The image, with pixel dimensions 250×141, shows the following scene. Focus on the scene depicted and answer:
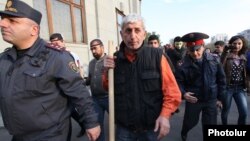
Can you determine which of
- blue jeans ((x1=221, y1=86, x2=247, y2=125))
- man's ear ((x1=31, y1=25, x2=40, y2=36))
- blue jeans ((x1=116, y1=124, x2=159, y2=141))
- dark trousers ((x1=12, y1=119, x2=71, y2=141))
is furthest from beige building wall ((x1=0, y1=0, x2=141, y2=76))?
dark trousers ((x1=12, y1=119, x2=71, y2=141))

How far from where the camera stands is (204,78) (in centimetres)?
402

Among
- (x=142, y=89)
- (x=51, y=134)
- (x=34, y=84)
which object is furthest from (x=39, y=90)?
(x=142, y=89)

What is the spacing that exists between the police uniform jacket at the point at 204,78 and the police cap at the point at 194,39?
182 mm

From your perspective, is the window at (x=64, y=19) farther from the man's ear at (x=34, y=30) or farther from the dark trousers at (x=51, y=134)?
the dark trousers at (x=51, y=134)

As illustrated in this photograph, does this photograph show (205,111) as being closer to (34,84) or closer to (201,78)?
A: (201,78)

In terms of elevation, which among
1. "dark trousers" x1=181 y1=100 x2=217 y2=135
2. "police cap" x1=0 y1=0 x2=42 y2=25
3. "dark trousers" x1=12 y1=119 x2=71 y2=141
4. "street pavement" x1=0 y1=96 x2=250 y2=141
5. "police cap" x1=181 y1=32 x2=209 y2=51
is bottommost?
"street pavement" x1=0 y1=96 x2=250 y2=141

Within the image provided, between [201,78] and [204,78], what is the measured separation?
0.19 ft

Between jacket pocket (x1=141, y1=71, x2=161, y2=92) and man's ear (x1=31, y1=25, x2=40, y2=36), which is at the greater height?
man's ear (x1=31, y1=25, x2=40, y2=36)

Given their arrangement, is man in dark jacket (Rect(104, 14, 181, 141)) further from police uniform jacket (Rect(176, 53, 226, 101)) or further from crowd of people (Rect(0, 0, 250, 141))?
police uniform jacket (Rect(176, 53, 226, 101))

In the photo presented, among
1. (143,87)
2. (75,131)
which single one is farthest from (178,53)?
(143,87)

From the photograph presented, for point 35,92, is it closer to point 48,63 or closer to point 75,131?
point 48,63

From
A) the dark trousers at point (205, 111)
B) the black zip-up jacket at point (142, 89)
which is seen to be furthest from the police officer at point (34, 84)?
the dark trousers at point (205, 111)

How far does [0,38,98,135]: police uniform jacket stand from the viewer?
2166mm

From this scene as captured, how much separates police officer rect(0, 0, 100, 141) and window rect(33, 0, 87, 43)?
5.49 metres
